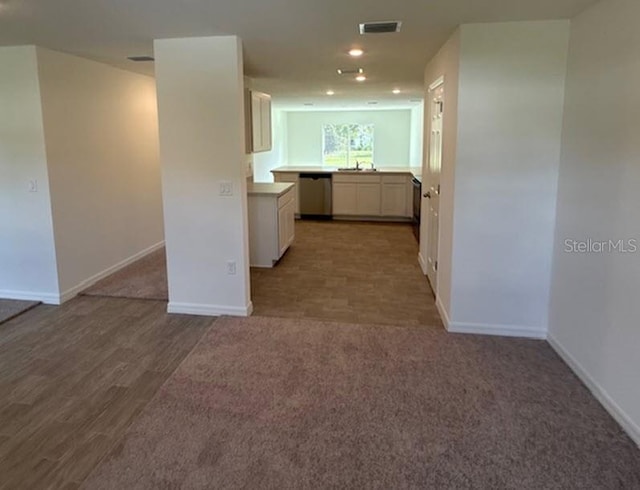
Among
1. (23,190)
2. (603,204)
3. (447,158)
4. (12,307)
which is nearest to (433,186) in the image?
(447,158)

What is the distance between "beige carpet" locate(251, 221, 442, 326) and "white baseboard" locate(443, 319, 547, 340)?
0.79ft

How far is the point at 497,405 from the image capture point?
278cm

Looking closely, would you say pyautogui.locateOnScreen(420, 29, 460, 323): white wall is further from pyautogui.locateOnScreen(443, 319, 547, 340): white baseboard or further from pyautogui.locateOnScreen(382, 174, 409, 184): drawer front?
pyautogui.locateOnScreen(382, 174, 409, 184): drawer front

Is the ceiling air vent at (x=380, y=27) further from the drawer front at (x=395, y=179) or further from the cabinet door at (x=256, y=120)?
the drawer front at (x=395, y=179)

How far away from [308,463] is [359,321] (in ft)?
6.19

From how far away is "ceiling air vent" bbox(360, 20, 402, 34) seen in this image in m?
3.24

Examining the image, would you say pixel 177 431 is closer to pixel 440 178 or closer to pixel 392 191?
pixel 440 178

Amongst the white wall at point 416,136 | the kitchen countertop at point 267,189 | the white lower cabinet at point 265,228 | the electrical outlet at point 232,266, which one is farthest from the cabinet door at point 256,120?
the white wall at point 416,136

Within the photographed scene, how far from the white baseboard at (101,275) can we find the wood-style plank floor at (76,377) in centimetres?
11

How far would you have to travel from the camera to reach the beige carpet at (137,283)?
471cm

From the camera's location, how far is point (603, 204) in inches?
110

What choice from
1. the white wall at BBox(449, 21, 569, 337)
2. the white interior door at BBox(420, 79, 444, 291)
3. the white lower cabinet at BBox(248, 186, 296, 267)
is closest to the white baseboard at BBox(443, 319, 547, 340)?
the white wall at BBox(449, 21, 569, 337)

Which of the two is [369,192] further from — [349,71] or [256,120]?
[256,120]

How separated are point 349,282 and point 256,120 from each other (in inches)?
81.1
